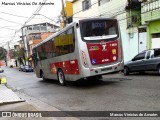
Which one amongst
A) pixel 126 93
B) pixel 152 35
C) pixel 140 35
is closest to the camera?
Answer: pixel 126 93

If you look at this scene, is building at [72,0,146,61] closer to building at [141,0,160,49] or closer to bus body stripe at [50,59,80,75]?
building at [141,0,160,49]

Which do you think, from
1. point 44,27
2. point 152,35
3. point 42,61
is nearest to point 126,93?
point 42,61

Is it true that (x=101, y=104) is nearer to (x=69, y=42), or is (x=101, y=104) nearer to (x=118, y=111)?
(x=118, y=111)

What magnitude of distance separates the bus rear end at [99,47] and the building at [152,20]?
741 cm

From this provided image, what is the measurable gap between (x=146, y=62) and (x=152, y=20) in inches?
211

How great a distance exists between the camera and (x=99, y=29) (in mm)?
10617

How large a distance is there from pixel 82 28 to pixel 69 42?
1.18 meters

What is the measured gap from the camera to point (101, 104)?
729cm

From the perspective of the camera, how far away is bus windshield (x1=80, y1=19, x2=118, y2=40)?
406 inches

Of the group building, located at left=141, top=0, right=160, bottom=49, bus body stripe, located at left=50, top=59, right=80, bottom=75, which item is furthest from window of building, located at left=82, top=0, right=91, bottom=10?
bus body stripe, located at left=50, top=59, right=80, bottom=75

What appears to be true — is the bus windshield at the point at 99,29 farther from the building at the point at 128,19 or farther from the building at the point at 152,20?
the building at the point at 128,19

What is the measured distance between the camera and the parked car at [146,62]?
43.1 feet

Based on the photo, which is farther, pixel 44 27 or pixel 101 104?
pixel 44 27

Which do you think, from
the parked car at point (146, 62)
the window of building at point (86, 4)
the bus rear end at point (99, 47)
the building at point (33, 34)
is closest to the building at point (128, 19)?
the window of building at point (86, 4)
